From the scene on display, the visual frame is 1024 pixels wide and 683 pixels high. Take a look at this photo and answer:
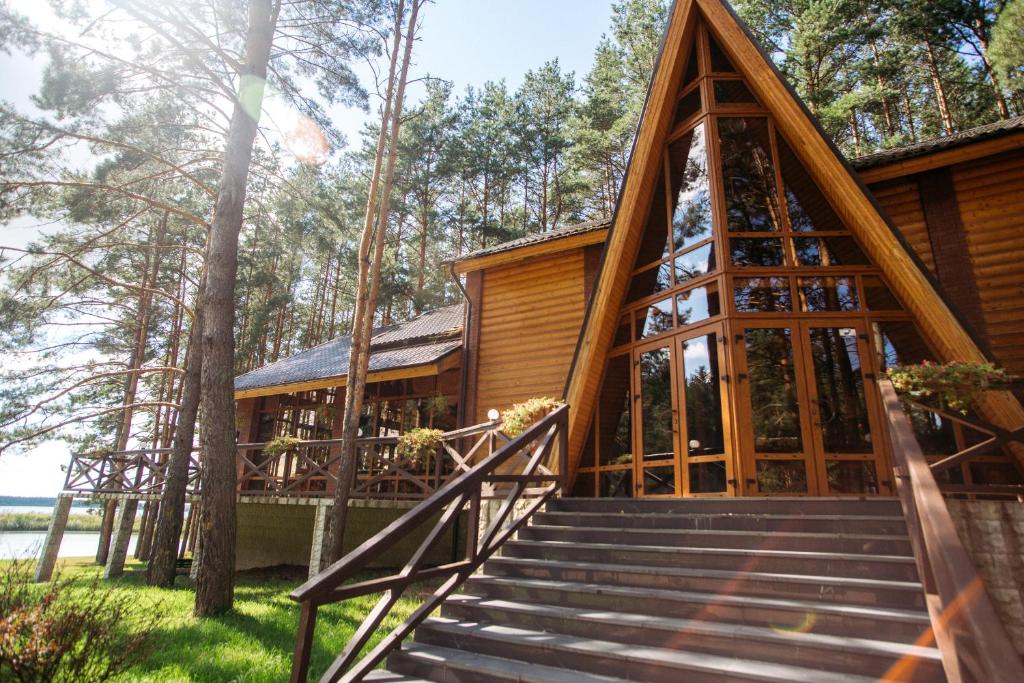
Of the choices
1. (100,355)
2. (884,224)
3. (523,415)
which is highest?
(100,355)

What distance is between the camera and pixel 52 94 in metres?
8.50

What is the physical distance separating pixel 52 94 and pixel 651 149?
Result: 9.38 m

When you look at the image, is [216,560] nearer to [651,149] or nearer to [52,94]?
[52,94]

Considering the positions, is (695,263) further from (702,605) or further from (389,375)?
(389,375)

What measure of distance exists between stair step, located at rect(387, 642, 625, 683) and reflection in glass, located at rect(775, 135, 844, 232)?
6.34 meters

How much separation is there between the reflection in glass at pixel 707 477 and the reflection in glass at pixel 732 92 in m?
5.16

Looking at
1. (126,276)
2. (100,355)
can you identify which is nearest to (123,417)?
(100,355)

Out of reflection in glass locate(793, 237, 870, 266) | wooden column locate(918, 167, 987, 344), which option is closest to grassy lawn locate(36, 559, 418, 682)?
reflection in glass locate(793, 237, 870, 266)

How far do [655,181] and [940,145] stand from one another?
3822mm

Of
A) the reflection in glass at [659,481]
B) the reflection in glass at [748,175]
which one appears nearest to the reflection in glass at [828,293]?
the reflection in glass at [748,175]

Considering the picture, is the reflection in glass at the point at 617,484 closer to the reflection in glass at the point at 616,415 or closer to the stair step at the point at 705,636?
the reflection in glass at the point at 616,415

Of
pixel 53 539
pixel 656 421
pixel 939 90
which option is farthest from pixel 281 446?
pixel 939 90

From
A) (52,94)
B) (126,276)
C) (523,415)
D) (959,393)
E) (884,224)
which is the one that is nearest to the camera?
(959,393)

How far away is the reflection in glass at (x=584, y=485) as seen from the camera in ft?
26.1
